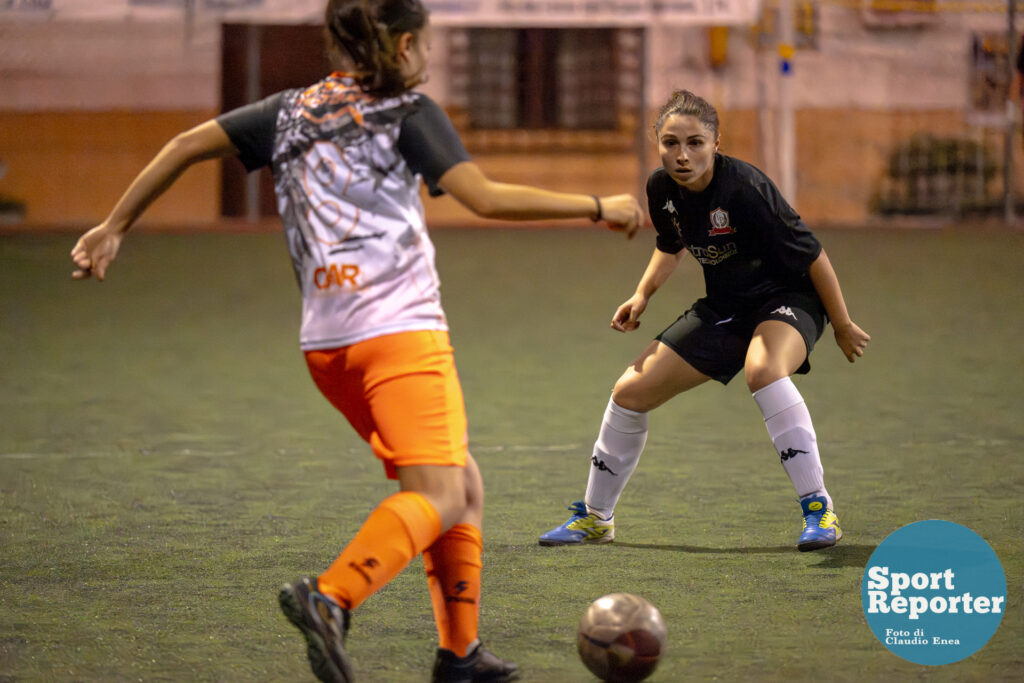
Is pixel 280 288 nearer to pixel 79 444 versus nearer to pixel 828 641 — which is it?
pixel 79 444

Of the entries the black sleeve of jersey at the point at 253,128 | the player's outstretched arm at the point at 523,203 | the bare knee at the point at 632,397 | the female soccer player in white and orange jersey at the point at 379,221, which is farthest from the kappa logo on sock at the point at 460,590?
the bare knee at the point at 632,397

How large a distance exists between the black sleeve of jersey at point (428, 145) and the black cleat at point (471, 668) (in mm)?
1078

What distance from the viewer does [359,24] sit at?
122 inches

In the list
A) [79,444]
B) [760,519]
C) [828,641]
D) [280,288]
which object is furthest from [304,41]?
[828,641]

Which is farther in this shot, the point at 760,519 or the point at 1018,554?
the point at 760,519

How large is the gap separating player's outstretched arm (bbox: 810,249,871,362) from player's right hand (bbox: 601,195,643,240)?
1680 millimetres

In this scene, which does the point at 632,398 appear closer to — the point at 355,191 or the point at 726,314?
the point at 726,314

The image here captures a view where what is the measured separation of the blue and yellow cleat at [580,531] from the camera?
4824mm

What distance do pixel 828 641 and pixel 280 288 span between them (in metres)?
9.53

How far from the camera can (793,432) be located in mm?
4703

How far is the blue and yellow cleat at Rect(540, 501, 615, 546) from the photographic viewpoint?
15.8 feet

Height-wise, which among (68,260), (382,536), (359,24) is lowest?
(68,260)

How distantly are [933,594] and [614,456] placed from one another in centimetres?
123

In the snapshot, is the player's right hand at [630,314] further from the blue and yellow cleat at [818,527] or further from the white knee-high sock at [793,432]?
the blue and yellow cleat at [818,527]
